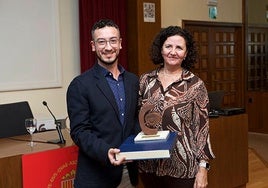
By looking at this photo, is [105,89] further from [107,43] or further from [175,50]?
[175,50]

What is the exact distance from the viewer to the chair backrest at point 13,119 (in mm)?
3598

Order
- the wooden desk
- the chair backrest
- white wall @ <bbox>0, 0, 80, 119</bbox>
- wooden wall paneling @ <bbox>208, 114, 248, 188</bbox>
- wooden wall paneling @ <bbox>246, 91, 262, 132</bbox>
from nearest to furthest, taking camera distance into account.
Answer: the wooden desk
the chair backrest
wooden wall paneling @ <bbox>208, 114, 248, 188</bbox>
white wall @ <bbox>0, 0, 80, 119</bbox>
wooden wall paneling @ <bbox>246, 91, 262, 132</bbox>

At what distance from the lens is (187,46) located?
2.04 metres

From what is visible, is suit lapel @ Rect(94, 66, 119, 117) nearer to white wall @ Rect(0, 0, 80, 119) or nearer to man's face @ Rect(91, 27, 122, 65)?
man's face @ Rect(91, 27, 122, 65)

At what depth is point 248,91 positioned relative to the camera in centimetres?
778

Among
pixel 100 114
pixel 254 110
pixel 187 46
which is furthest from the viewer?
pixel 254 110

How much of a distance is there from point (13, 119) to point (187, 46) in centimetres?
219

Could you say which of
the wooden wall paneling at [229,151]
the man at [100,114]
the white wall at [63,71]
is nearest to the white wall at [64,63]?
the white wall at [63,71]

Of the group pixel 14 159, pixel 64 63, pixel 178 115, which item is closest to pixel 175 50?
pixel 178 115

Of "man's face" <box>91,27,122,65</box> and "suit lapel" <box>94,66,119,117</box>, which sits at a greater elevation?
"man's face" <box>91,27,122,65</box>

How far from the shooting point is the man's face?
1.69 meters

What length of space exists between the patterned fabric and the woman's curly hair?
0.37 ft

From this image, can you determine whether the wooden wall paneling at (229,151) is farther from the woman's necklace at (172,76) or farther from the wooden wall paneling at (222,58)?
the wooden wall paneling at (222,58)

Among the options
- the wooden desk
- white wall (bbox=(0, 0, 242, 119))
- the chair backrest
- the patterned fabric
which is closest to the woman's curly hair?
the patterned fabric
